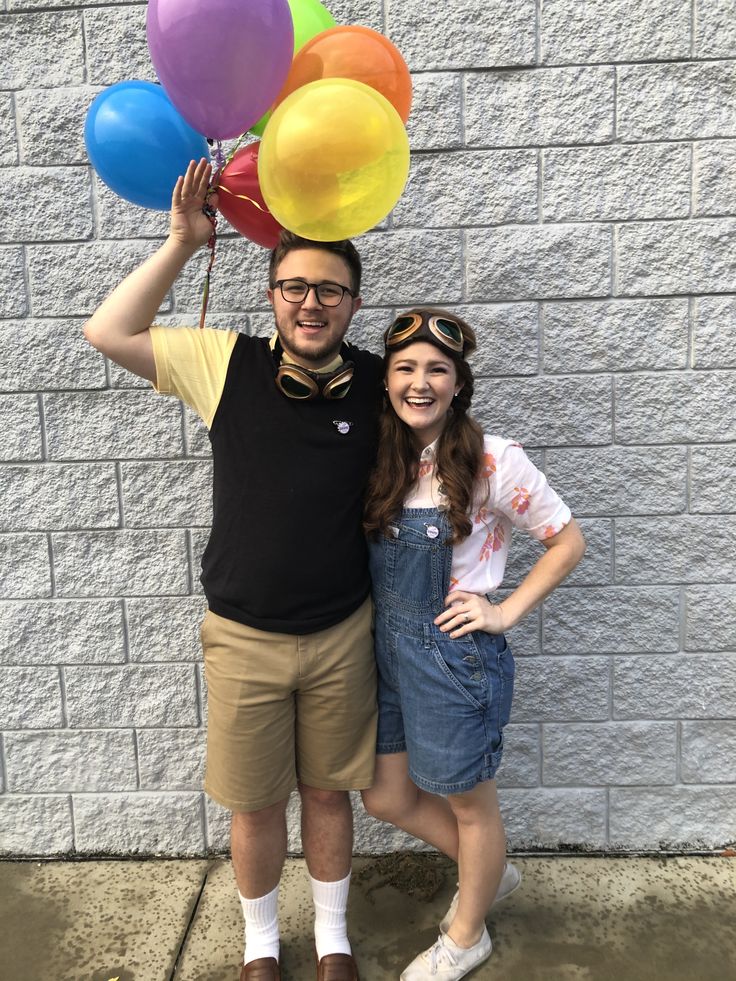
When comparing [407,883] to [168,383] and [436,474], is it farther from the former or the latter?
[168,383]

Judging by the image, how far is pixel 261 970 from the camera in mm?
2182

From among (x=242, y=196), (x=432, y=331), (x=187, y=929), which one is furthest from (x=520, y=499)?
(x=187, y=929)

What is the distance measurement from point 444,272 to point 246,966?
2.21 metres

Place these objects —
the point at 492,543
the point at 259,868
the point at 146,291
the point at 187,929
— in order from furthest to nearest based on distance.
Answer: the point at 187,929, the point at 259,868, the point at 492,543, the point at 146,291

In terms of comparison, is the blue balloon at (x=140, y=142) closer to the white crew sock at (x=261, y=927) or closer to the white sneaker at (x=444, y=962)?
the white crew sock at (x=261, y=927)

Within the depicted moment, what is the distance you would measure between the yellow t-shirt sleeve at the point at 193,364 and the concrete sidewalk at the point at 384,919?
165cm

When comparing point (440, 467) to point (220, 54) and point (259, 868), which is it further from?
point (259, 868)

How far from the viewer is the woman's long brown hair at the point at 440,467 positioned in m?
1.92

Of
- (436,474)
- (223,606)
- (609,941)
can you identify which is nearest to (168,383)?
(223,606)

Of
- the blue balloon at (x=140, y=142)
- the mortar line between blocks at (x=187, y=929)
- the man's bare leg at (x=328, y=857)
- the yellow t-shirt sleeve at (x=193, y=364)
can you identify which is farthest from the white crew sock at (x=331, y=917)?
the blue balloon at (x=140, y=142)

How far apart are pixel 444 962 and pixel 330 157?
2165mm

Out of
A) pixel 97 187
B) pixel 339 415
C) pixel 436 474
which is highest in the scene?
pixel 97 187

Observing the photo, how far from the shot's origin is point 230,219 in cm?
200

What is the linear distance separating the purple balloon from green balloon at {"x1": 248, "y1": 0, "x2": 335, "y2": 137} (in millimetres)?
157
